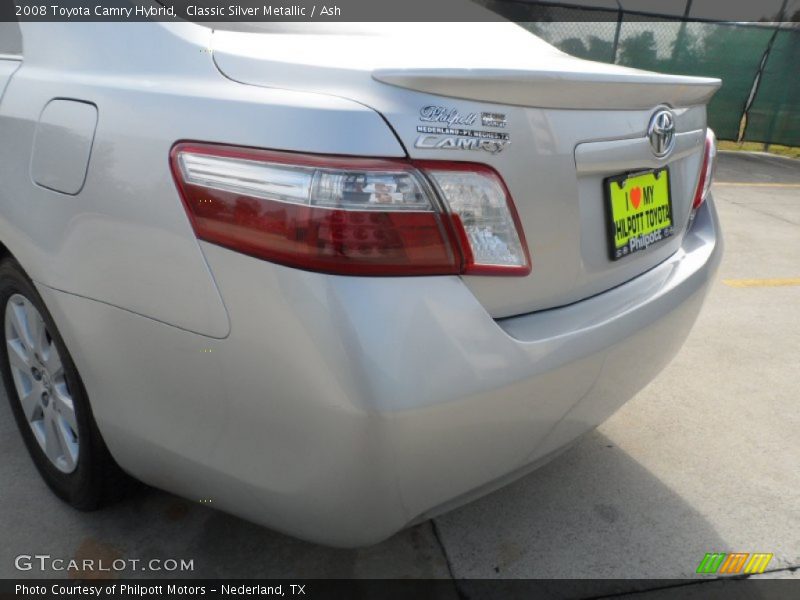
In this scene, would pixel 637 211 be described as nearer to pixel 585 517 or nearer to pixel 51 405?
pixel 585 517

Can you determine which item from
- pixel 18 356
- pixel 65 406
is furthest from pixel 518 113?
pixel 18 356

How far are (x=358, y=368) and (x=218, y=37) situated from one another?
0.79 m

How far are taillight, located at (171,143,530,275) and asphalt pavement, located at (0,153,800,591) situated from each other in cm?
100

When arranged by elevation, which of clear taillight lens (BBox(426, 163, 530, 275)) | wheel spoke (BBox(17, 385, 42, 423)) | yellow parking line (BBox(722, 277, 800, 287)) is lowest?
yellow parking line (BBox(722, 277, 800, 287))

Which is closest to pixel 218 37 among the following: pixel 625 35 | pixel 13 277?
pixel 13 277

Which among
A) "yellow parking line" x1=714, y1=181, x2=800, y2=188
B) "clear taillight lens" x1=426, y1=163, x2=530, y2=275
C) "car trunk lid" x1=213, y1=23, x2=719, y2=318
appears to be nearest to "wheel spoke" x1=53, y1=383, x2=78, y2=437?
"car trunk lid" x1=213, y1=23, x2=719, y2=318

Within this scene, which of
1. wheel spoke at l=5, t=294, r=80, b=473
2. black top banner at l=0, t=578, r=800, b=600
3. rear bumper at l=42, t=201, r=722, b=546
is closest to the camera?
rear bumper at l=42, t=201, r=722, b=546

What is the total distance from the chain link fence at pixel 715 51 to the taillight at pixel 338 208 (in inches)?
398

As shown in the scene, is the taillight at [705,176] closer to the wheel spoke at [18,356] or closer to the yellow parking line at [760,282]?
the wheel spoke at [18,356]

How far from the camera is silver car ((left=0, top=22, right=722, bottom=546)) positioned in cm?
123

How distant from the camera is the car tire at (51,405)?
178 centimetres

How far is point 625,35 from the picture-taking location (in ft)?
35.7

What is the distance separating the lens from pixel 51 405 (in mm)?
1983

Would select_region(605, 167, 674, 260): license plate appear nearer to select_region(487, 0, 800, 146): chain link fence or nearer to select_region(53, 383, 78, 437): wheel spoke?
select_region(53, 383, 78, 437): wheel spoke
